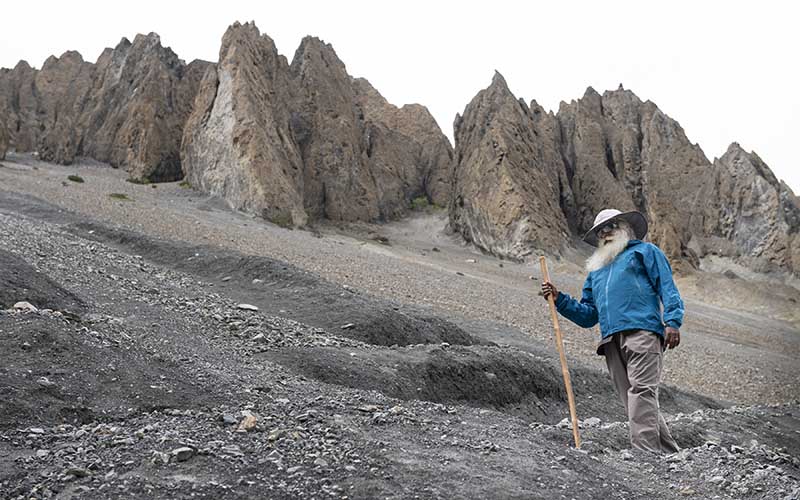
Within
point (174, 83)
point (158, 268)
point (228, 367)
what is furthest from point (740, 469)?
point (174, 83)

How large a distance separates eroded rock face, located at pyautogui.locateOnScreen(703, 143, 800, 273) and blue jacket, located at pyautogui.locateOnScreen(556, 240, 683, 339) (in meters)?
47.3

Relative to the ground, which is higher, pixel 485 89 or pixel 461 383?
pixel 485 89

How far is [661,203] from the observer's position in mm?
48250

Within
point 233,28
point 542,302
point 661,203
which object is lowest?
point 542,302

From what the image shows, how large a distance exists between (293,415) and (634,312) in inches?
127

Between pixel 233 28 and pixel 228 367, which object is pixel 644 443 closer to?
pixel 228 367

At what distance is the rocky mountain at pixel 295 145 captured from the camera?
4084 centimetres

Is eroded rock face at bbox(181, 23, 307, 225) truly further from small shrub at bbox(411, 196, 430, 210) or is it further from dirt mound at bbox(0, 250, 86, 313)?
dirt mound at bbox(0, 250, 86, 313)

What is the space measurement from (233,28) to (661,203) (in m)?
29.6

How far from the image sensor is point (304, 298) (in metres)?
12.2

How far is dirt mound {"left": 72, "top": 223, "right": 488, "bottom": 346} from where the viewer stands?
10977 millimetres

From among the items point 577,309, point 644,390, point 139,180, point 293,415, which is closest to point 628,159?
point 139,180

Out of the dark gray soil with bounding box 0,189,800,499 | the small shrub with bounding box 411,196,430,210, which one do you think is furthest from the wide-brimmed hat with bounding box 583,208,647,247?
the small shrub with bounding box 411,196,430,210

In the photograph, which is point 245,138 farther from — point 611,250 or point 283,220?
point 611,250
